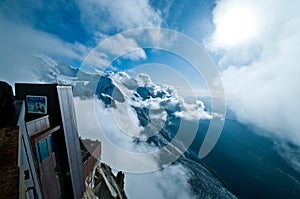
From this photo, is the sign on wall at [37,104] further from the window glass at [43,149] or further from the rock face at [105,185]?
the rock face at [105,185]

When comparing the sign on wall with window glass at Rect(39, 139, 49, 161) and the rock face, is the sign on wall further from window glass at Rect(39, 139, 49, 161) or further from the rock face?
the rock face

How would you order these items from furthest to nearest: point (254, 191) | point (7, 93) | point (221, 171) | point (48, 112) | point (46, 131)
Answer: point (221, 171)
point (254, 191)
point (48, 112)
point (46, 131)
point (7, 93)

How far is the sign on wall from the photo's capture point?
880 centimetres

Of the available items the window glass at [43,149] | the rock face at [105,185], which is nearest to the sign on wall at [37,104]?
the window glass at [43,149]

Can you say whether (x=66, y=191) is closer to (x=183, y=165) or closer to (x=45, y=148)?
(x=45, y=148)

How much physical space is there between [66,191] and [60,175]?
1.40 m

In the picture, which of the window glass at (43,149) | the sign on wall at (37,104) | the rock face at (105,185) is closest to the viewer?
the window glass at (43,149)

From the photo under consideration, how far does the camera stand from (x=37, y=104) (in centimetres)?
891

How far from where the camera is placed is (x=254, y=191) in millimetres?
99125

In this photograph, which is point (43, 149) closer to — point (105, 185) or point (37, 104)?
point (37, 104)

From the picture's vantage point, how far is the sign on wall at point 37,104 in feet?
28.9

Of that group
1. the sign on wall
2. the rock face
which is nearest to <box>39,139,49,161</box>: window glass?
the sign on wall

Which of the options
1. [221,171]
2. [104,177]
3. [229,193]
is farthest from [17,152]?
[221,171]

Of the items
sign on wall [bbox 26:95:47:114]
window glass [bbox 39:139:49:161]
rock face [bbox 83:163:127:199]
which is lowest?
rock face [bbox 83:163:127:199]
